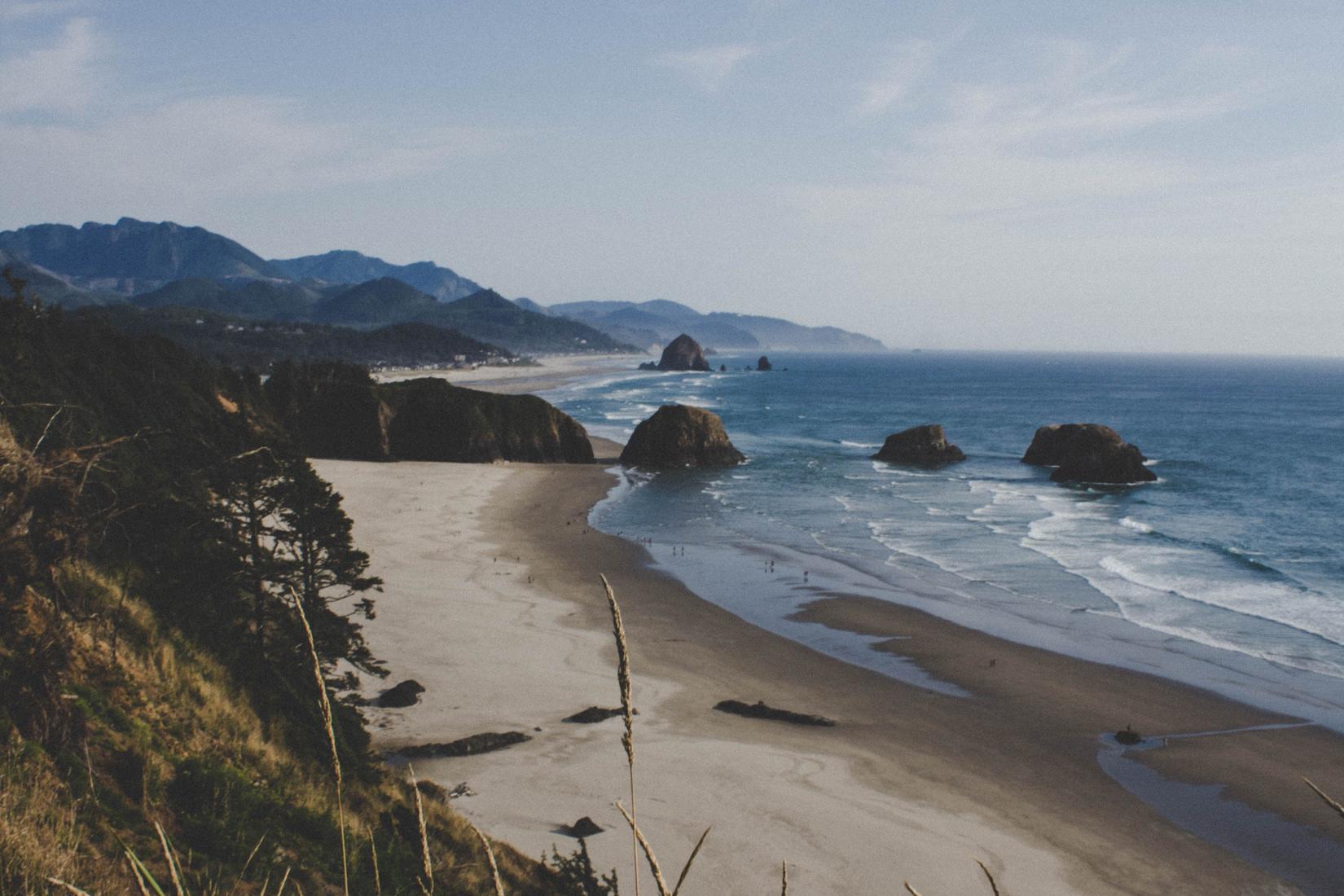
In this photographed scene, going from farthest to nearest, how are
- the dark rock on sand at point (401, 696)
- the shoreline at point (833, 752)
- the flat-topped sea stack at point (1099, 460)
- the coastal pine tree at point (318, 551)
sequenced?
the flat-topped sea stack at point (1099, 460), the dark rock on sand at point (401, 696), the coastal pine tree at point (318, 551), the shoreline at point (833, 752)

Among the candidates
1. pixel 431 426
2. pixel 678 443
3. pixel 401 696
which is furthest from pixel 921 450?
pixel 401 696

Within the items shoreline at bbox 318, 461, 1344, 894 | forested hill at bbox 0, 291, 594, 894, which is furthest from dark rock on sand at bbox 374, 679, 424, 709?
forested hill at bbox 0, 291, 594, 894

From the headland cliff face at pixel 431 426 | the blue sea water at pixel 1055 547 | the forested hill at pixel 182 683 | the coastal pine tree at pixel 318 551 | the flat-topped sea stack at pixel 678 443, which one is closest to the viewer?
the forested hill at pixel 182 683

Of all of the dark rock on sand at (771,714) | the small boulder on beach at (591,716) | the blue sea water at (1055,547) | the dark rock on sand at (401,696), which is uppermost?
the blue sea water at (1055,547)

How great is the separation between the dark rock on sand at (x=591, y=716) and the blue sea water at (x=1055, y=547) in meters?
9.25

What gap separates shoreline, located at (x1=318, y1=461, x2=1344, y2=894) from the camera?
16.8 metres

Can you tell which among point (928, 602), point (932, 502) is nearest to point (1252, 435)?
point (932, 502)

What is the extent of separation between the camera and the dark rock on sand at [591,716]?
73.1ft

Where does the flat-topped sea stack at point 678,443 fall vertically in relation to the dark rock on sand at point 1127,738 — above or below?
above

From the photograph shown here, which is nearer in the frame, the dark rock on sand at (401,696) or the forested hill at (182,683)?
the forested hill at (182,683)

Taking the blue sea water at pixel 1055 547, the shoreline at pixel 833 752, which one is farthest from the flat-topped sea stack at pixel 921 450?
the shoreline at pixel 833 752

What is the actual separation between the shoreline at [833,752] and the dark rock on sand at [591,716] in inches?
15.0

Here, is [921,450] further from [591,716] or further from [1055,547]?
[591,716]

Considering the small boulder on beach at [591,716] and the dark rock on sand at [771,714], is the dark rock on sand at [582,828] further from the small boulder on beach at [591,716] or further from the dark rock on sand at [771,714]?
the dark rock on sand at [771,714]
